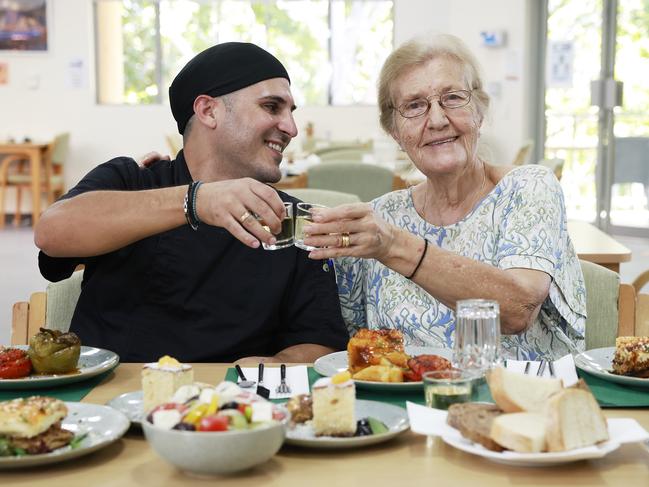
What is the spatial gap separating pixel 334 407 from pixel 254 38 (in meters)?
10.1

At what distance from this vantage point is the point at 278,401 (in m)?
1.61

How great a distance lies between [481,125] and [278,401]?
40.3 inches

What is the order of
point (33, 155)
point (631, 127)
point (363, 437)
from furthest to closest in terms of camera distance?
1. point (33, 155)
2. point (631, 127)
3. point (363, 437)

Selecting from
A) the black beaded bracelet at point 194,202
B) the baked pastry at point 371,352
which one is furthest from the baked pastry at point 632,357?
the black beaded bracelet at point 194,202

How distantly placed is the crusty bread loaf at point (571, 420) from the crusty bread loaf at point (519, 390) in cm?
Answer: 5

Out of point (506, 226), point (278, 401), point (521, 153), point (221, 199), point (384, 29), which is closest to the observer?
point (278, 401)

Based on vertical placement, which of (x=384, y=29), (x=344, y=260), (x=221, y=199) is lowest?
(x=344, y=260)

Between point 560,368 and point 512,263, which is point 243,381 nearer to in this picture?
point 560,368

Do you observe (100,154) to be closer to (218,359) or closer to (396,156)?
(396,156)

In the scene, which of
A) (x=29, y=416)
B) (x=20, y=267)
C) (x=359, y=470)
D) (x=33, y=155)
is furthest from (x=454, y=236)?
(x=33, y=155)

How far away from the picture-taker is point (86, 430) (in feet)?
4.52

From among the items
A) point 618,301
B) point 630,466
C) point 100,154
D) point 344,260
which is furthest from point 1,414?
point 100,154

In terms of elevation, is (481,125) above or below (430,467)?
above

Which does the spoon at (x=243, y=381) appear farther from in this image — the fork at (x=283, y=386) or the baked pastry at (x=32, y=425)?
the baked pastry at (x=32, y=425)
